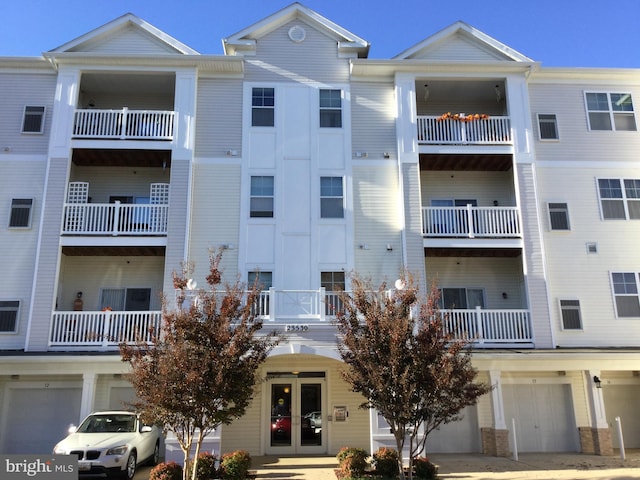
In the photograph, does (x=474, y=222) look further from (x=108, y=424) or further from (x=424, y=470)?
(x=108, y=424)

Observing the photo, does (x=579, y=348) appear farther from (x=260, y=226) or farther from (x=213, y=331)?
(x=213, y=331)

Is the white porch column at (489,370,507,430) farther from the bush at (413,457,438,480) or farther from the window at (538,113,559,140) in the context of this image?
the window at (538,113,559,140)

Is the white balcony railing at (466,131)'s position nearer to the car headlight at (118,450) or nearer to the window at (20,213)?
the car headlight at (118,450)

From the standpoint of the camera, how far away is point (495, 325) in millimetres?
17734

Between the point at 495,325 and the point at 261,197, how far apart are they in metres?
8.72

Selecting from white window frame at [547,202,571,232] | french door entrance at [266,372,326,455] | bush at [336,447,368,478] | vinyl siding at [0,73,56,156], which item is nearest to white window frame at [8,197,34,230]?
vinyl siding at [0,73,56,156]

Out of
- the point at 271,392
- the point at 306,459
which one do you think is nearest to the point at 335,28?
the point at 271,392

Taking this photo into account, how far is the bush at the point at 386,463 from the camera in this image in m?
13.3

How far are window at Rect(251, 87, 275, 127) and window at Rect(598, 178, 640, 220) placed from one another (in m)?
11.9

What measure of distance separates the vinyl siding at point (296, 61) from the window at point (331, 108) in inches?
18.5

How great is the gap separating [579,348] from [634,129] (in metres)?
8.56

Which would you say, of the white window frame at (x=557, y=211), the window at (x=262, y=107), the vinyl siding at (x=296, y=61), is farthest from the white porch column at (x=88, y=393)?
the white window frame at (x=557, y=211)

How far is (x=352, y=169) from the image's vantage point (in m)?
19.2

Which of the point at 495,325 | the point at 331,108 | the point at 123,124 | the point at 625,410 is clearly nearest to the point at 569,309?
the point at 495,325
